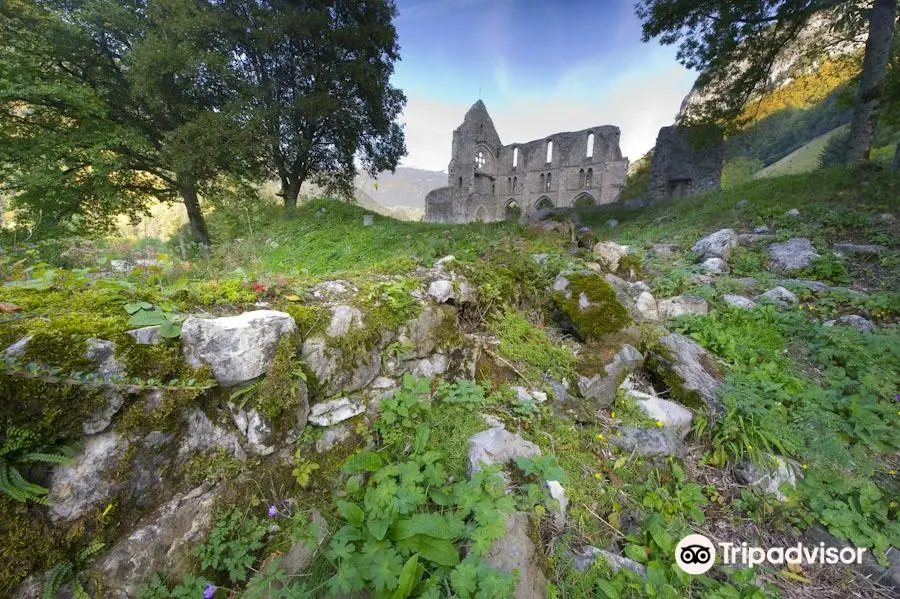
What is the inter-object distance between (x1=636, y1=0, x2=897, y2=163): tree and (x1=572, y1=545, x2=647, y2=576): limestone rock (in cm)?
1312

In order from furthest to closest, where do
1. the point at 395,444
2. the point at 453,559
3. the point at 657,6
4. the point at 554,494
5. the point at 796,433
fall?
the point at 657,6 < the point at 796,433 < the point at 395,444 < the point at 554,494 < the point at 453,559

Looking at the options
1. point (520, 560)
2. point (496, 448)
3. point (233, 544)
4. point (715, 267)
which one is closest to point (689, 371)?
point (496, 448)

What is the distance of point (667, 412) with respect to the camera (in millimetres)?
2957

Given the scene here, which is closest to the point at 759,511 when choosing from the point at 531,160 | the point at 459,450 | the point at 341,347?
the point at 459,450

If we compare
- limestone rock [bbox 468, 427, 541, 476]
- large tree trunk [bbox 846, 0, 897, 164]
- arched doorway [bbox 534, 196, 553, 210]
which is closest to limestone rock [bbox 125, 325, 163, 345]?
limestone rock [bbox 468, 427, 541, 476]

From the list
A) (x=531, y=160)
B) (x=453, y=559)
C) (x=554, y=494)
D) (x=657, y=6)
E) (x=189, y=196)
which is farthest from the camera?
(x=531, y=160)

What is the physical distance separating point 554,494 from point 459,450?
68cm

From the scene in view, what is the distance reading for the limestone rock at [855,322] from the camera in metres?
3.76

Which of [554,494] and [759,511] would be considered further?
[759,511]

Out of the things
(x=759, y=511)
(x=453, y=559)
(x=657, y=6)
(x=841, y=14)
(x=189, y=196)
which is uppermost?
(x=657, y=6)

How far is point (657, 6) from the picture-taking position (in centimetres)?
976

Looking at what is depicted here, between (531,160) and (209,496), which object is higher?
(531,160)

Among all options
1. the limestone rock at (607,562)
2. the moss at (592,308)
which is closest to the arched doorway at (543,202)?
the moss at (592,308)

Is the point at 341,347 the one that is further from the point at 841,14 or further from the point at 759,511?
Answer: the point at 841,14
